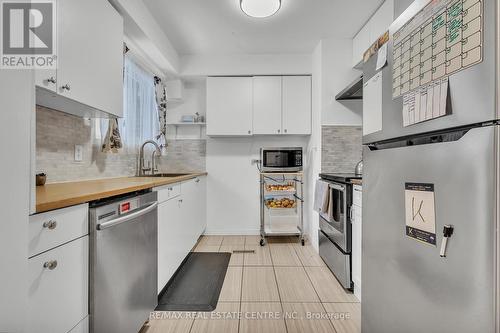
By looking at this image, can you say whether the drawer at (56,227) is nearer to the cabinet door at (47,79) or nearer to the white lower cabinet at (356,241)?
the cabinet door at (47,79)

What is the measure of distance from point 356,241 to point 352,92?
1586 mm

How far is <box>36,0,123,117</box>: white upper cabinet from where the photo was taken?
1253 millimetres

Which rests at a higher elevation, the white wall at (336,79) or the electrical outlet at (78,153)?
the white wall at (336,79)

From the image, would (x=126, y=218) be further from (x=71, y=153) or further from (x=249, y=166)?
(x=249, y=166)

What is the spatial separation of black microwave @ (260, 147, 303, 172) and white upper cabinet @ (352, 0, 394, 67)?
1293 mm

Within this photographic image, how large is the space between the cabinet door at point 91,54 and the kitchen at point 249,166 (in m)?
0.01

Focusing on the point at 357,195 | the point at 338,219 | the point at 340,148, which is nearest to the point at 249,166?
the point at 340,148

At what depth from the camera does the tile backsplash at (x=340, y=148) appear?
299 cm

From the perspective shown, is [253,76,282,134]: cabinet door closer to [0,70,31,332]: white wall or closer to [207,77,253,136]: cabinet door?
[207,77,253,136]: cabinet door

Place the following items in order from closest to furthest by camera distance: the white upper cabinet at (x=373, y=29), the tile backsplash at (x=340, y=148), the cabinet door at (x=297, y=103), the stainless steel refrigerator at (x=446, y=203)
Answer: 1. the stainless steel refrigerator at (x=446, y=203)
2. the white upper cabinet at (x=373, y=29)
3. the tile backsplash at (x=340, y=148)
4. the cabinet door at (x=297, y=103)

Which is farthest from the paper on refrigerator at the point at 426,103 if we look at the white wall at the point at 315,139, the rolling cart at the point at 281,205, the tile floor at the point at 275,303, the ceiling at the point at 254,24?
the rolling cart at the point at 281,205

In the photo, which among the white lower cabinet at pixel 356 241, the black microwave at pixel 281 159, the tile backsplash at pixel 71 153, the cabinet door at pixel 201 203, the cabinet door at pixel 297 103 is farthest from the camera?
the cabinet door at pixel 297 103

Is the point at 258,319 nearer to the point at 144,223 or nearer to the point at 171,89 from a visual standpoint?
the point at 144,223

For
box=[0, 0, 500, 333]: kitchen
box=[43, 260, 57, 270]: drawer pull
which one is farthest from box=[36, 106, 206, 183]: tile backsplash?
box=[43, 260, 57, 270]: drawer pull
